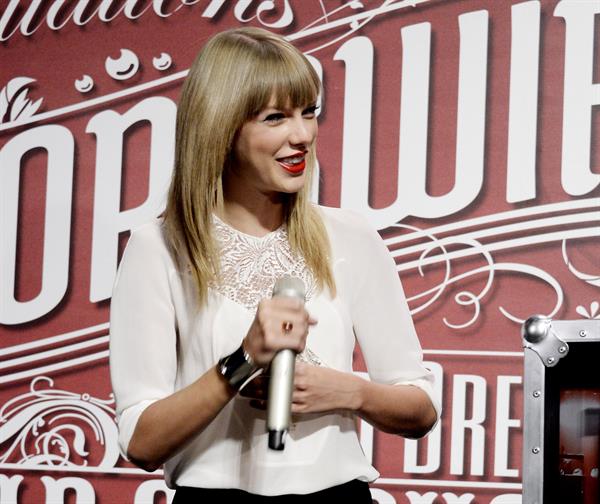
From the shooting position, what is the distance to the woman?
4.05ft

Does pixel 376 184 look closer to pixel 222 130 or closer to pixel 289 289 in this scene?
pixel 222 130

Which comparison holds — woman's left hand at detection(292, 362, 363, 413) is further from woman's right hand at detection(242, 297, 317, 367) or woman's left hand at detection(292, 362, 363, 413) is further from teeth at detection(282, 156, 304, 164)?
teeth at detection(282, 156, 304, 164)

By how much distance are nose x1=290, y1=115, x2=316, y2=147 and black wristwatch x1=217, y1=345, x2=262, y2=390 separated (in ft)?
0.99

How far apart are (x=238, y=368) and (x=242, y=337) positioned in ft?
0.41

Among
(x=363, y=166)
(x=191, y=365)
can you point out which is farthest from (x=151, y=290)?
(x=363, y=166)

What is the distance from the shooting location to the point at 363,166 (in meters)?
2.53

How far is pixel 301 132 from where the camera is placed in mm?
1302

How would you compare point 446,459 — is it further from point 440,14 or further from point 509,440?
point 440,14

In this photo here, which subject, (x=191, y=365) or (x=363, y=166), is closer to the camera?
(x=191, y=365)

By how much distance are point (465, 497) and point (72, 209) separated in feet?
4.04

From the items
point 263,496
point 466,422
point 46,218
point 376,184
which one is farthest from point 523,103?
point 263,496

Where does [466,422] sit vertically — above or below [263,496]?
above

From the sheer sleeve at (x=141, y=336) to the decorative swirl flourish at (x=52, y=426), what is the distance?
136cm

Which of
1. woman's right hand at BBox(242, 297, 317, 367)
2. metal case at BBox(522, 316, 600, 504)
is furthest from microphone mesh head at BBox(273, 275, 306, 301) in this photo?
metal case at BBox(522, 316, 600, 504)
